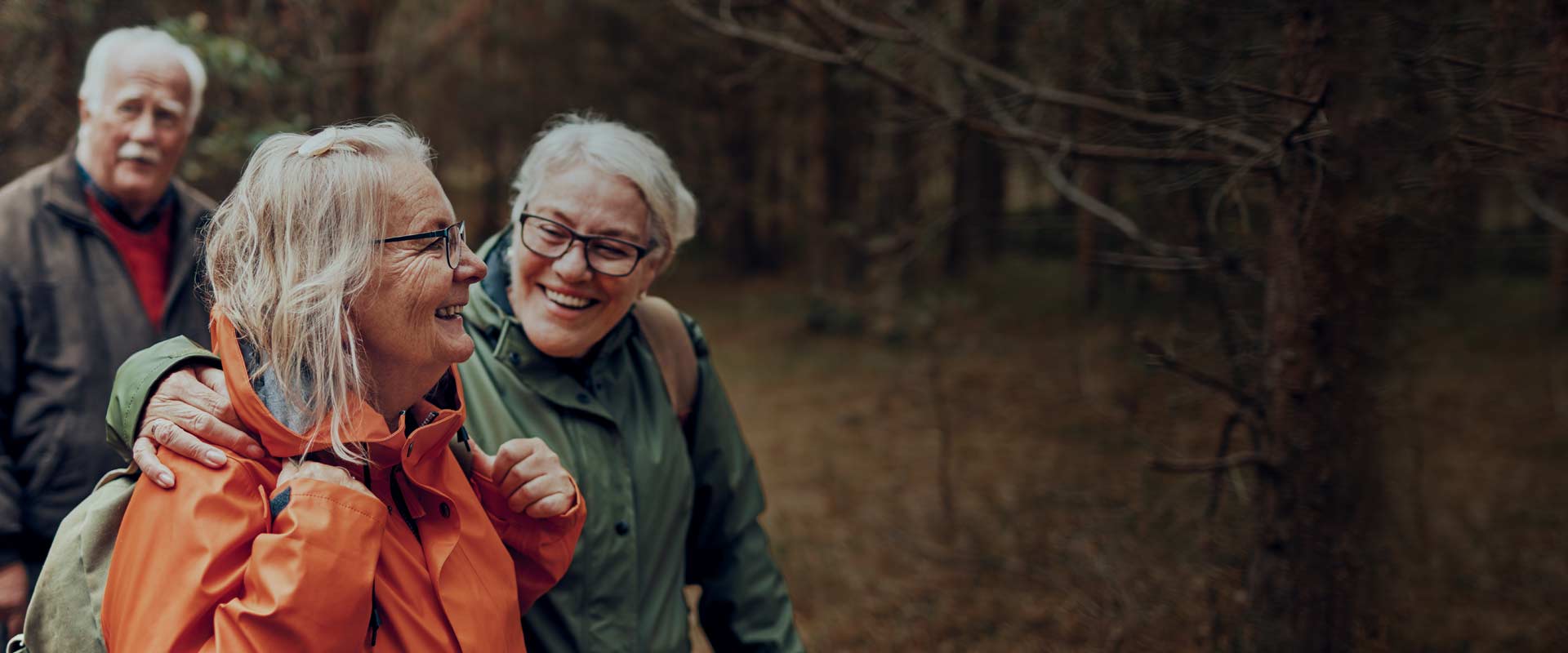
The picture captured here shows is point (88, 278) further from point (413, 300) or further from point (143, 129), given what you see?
point (413, 300)

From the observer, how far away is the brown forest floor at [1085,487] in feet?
14.7

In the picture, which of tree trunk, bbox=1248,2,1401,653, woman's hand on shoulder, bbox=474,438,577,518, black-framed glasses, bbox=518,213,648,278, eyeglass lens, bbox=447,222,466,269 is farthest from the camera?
tree trunk, bbox=1248,2,1401,653

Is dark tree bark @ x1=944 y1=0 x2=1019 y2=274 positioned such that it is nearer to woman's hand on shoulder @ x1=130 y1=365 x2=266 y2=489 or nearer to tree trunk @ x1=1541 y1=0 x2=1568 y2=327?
tree trunk @ x1=1541 y1=0 x2=1568 y2=327

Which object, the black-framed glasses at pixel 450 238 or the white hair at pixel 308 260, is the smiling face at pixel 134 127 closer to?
the white hair at pixel 308 260

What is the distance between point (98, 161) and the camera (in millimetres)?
2736

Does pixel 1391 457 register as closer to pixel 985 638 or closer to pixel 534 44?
pixel 985 638

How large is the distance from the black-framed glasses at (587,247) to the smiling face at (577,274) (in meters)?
0.01

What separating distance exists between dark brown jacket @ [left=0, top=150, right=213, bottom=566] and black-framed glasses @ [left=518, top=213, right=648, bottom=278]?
896 millimetres

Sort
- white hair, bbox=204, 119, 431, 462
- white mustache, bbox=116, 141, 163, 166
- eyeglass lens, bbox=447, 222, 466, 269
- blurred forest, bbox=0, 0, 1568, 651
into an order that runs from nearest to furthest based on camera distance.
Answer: white hair, bbox=204, 119, 431, 462 < eyeglass lens, bbox=447, 222, 466, 269 < white mustache, bbox=116, 141, 163, 166 < blurred forest, bbox=0, 0, 1568, 651

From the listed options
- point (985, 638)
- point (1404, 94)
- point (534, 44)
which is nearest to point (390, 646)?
point (1404, 94)

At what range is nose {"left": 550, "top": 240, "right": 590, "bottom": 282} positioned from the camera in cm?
213

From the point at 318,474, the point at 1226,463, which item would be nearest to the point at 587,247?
the point at 318,474

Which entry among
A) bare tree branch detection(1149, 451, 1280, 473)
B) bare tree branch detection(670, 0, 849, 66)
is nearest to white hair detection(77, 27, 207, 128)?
bare tree branch detection(670, 0, 849, 66)

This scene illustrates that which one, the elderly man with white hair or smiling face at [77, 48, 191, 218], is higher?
smiling face at [77, 48, 191, 218]
